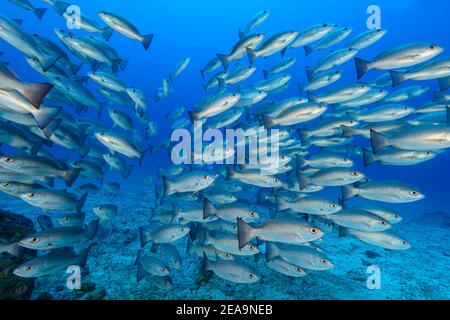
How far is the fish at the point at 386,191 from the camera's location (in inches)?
184

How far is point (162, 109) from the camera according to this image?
92.2m

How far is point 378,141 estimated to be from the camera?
4.60 m

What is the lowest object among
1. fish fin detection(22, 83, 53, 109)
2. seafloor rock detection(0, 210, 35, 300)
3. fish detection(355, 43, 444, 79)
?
seafloor rock detection(0, 210, 35, 300)

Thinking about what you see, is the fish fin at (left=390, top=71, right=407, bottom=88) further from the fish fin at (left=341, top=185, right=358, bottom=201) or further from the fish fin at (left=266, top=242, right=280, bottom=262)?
the fish fin at (left=266, top=242, right=280, bottom=262)

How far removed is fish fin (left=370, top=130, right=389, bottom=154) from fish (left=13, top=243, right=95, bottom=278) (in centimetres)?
511

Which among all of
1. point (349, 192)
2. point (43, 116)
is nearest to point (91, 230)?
point (43, 116)

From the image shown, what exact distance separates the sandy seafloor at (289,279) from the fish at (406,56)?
4444 millimetres

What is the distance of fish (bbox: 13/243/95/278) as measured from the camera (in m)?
3.98

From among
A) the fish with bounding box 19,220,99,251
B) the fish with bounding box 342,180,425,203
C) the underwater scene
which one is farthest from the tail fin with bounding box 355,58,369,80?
the fish with bounding box 19,220,99,251

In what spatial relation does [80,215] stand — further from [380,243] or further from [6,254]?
[380,243]

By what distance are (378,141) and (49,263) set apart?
5470 mm

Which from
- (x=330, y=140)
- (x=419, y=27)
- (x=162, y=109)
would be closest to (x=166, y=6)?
(x=162, y=109)

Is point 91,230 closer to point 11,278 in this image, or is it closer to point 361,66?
point 11,278
